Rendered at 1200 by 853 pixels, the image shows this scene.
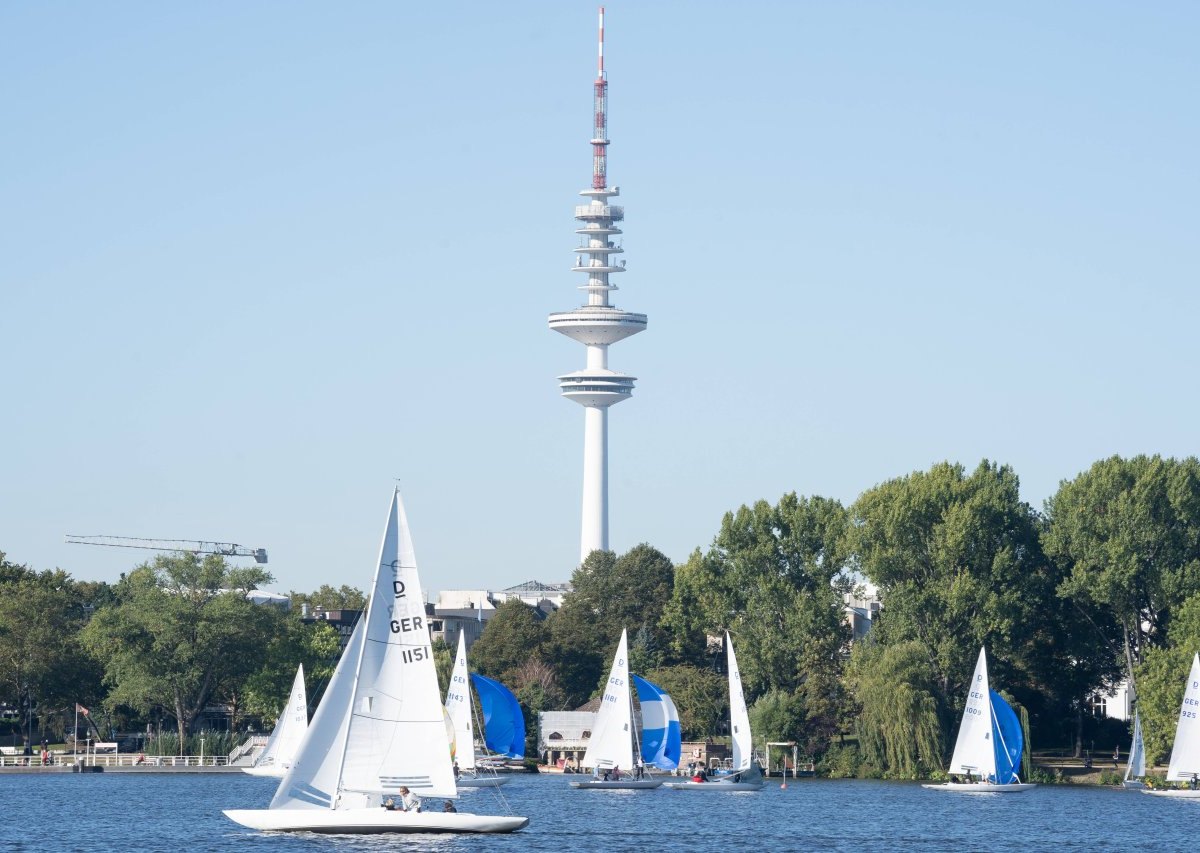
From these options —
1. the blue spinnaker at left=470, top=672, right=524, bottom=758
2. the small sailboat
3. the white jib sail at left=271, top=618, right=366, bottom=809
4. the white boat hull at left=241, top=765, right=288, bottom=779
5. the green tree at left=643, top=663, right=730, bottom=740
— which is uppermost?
the green tree at left=643, top=663, right=730, bottom=740

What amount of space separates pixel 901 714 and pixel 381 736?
54.0 meters

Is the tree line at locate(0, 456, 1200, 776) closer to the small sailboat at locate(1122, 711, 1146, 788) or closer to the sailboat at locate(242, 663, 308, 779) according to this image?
the small sailboat at locate(1122, 711, 1146, 788)

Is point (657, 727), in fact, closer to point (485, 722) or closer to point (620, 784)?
point (620, 784)

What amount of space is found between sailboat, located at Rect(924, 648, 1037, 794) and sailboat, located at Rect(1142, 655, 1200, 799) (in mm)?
7714

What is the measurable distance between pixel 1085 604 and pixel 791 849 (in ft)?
174

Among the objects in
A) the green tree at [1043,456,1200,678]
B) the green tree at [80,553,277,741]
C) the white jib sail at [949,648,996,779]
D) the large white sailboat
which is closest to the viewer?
the white jib sail at [949,648,996,779]

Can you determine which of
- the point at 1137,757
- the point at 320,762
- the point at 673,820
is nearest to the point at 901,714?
the point at 1137,757

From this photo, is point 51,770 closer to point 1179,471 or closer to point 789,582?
point 789,582

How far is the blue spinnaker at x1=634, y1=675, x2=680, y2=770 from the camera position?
98250 mm

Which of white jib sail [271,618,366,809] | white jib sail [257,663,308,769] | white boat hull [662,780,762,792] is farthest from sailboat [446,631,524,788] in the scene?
white jib sail [271,618,366,809]

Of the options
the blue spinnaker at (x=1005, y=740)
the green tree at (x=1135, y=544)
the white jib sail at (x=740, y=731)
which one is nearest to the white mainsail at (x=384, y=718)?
the white jib sail at (x=740, y=731)

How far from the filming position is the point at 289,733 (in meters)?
110

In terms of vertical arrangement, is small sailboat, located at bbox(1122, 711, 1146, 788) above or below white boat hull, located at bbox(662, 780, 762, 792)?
above

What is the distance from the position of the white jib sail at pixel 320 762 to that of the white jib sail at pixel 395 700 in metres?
0.36
